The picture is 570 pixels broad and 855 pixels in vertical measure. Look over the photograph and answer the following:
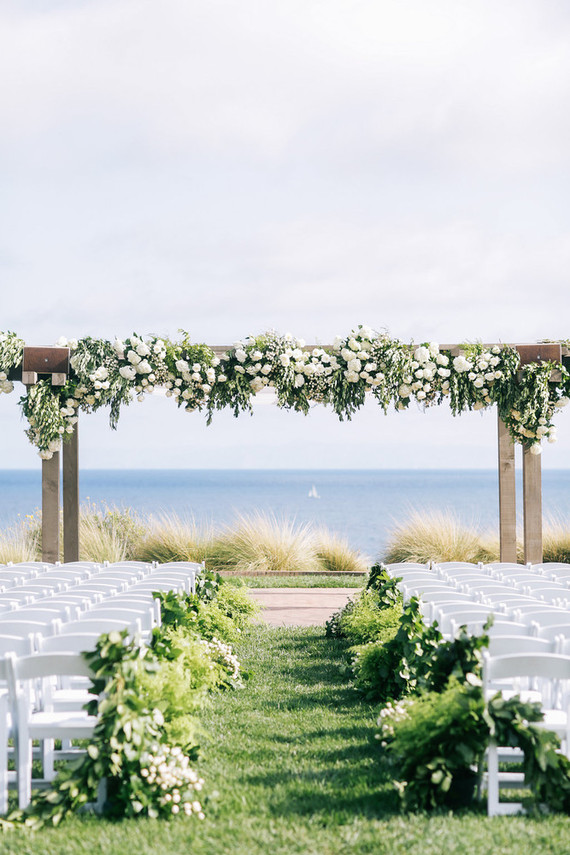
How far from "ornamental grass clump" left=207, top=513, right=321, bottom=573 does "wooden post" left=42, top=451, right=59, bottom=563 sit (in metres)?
4.47

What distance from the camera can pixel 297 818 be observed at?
3.98m

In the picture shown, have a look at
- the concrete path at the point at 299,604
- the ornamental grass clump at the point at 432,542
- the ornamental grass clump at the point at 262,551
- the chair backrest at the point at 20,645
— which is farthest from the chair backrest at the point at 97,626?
the ornamental grass clump at the point at 432,542

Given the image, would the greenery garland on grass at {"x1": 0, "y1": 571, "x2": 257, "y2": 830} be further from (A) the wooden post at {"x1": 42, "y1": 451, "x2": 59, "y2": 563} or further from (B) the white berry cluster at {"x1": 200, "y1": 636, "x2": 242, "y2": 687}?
(A) the wooden post at {"x1": 42, "y1": 451, "x2": 59, "y2": 563}

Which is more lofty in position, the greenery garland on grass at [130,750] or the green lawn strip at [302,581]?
the greenery garland on grass at [130,750]

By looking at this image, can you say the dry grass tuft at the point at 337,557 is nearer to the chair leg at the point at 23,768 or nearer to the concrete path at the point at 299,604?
the concrete path at the point at 299,604

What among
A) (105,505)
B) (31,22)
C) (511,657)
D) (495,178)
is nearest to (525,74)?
(495,178)

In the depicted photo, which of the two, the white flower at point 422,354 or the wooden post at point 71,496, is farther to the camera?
the wooden post at point 71,496

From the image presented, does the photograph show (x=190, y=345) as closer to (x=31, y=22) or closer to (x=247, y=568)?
(x=247, y=568)

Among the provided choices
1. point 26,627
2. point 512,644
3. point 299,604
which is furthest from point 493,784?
point 299,604

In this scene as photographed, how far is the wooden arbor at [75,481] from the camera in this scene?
10.9m

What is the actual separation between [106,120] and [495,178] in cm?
1008

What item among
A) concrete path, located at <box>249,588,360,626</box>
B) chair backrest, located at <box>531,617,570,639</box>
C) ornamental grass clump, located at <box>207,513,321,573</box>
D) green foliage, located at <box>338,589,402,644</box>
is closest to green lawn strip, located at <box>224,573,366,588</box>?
concrete path, located at <box>249,588,360,626</box>

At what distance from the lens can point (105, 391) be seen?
10.9 meters

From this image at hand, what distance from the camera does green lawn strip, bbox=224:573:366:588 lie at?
13805mm
